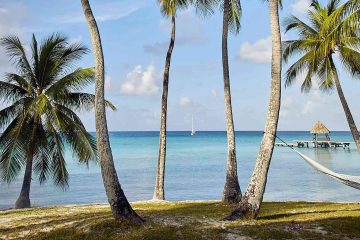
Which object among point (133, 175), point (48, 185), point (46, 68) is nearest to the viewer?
point (46, 68)

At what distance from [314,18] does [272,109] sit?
11.7 meters

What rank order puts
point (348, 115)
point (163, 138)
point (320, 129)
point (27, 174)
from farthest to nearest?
point (320, 129) → point (348, 115) → point (163, 138) → point (27, 174)

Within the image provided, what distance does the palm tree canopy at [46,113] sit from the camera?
17188 millimetres

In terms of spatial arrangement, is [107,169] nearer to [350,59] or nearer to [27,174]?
[27,174]

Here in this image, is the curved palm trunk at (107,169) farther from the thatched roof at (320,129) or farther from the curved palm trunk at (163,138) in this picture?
the thatched roof at (320,129)

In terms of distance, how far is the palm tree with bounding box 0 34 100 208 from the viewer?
17.2 meters

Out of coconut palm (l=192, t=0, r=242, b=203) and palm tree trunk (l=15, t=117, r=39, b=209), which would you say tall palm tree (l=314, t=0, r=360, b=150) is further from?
palm tree trunk (l=15, t=117, r=39, b=209)

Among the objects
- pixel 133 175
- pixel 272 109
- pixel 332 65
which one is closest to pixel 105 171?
pixel 272 109

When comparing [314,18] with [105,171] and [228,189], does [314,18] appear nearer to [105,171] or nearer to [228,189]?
[228,189]

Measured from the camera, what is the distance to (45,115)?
18.0 m

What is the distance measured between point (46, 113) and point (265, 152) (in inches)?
397

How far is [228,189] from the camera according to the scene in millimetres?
15359

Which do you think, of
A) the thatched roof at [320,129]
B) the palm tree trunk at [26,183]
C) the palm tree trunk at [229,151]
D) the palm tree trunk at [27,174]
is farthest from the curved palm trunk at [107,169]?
the thatched roof at [320,129]

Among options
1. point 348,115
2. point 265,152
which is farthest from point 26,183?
point 348,115
